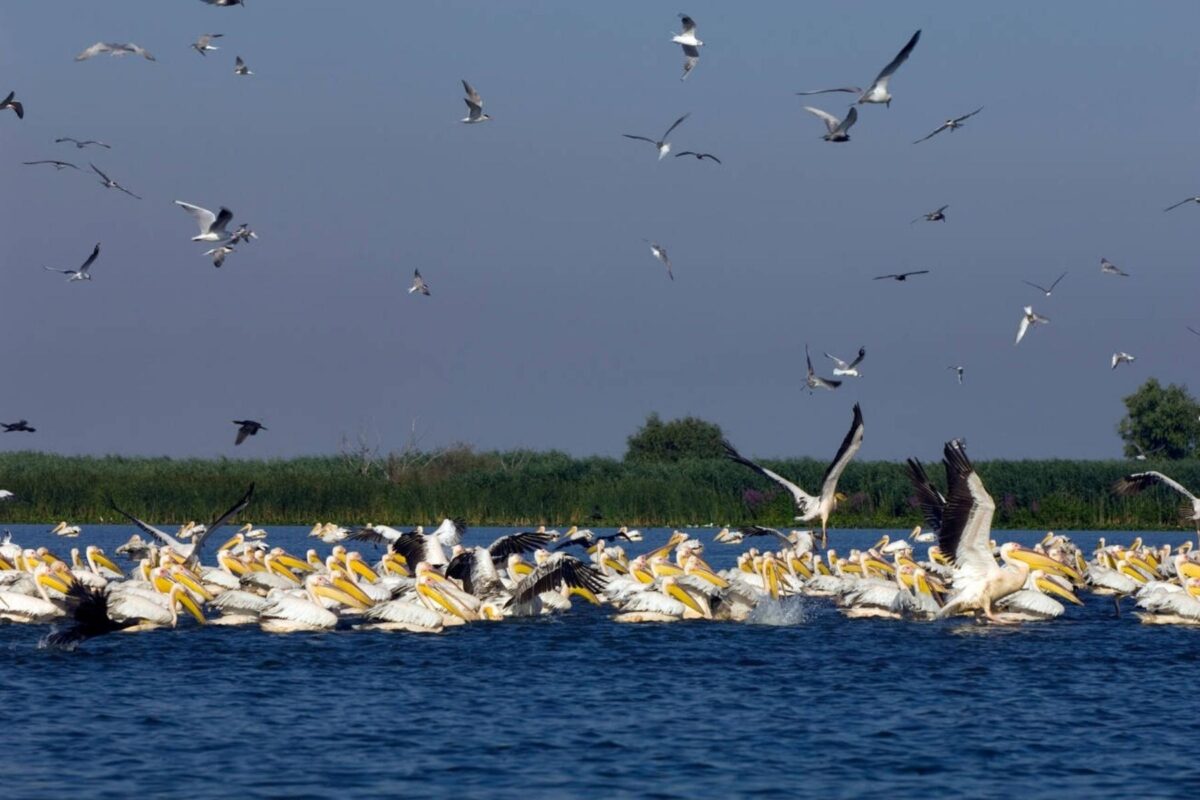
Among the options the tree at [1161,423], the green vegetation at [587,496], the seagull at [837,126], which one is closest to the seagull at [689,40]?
the seagull at [837,126]

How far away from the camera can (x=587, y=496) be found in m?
43.6

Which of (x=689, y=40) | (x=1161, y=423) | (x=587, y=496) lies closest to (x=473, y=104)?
(x=689, y=40)

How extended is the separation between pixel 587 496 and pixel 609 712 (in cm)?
2960

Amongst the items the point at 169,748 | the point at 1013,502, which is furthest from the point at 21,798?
the point at 1013,502

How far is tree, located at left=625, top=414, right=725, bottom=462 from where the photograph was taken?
3088 inches

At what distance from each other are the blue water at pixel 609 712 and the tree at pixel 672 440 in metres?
58.6

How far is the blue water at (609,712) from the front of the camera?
1138 centimetres

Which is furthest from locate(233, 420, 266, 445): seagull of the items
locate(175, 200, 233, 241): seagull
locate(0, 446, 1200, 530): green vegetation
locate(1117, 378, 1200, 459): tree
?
locate(1117, 378, 1200, 459): tree

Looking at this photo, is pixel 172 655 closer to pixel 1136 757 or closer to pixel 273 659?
pixel 273 659

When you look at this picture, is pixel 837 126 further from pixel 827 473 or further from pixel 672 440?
pixel 672 440

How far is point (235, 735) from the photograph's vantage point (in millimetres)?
12742

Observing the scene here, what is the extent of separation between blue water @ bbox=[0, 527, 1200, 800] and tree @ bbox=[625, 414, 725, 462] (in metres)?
58.6

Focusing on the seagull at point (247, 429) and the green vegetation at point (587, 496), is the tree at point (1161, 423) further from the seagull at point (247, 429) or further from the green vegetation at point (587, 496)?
the seagull at point (247, 429)

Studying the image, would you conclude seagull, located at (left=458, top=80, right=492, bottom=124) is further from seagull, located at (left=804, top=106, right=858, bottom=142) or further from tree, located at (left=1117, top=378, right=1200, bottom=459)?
tree, located at (left=1117, top=378, right=1200, bottom=459)
